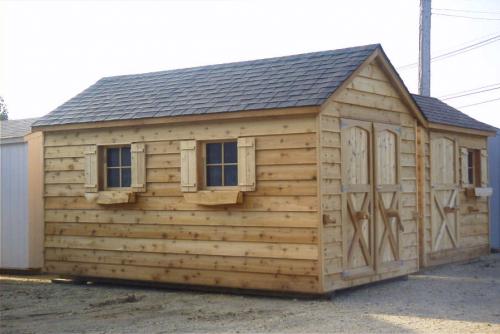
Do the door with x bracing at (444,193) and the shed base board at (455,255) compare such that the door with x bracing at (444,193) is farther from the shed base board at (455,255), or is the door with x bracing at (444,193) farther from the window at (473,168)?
the window at (473,168)

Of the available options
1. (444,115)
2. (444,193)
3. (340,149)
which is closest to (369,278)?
(340,149)

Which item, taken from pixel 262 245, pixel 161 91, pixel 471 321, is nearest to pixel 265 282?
pixel 262 245

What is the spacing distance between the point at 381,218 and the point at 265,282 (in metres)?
2.44

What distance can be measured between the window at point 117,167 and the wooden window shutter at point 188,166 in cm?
130

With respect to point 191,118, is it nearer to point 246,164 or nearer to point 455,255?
point 246,164

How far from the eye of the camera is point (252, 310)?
10.1m

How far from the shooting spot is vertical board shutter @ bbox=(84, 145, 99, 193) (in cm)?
1298

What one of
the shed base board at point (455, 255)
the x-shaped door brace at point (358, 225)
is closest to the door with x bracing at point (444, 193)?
the shed base board at point (455, 255)

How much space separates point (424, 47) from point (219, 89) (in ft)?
30.4

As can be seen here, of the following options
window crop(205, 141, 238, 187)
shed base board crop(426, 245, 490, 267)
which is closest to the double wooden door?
window crop(205, 141, 238, 187)

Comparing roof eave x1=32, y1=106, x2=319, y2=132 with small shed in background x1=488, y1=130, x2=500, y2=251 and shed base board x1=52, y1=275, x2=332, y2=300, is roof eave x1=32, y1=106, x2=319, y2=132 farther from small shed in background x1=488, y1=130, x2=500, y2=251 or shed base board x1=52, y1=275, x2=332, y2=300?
small shed in background x1=488, y1=130, x2=500, y2=251

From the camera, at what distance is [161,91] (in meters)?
13.5

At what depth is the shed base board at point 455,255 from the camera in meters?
15.0

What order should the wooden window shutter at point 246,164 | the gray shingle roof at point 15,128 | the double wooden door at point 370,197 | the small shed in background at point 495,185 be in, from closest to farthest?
the wooden window shutter at point 246,164 → the double wooden door at point 370,197 → the gray shingle roof at point 15,128 → the small shed in background at point 495,185
